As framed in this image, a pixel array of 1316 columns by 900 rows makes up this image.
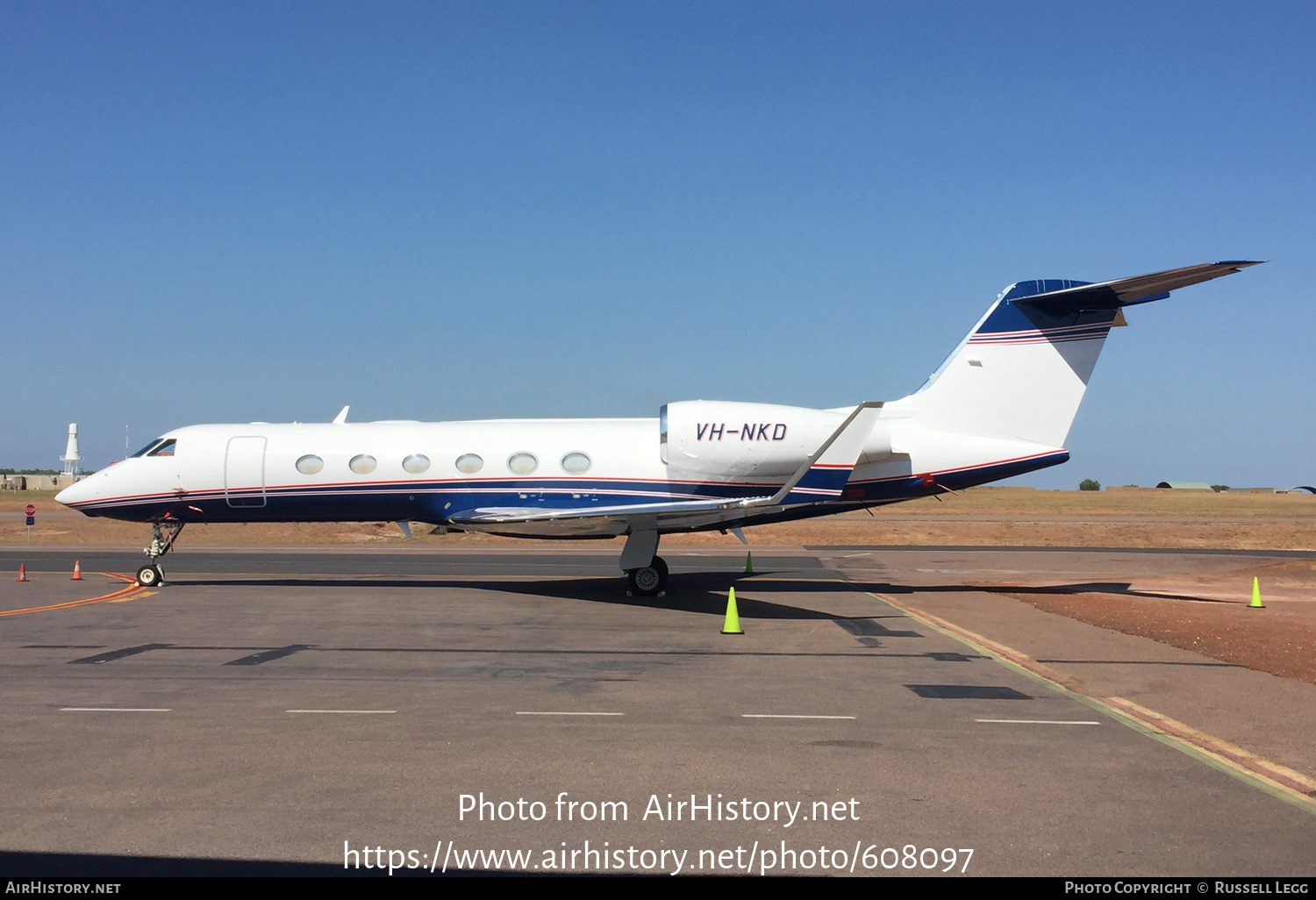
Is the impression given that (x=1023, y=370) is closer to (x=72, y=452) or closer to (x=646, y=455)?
(x=646, y=455)

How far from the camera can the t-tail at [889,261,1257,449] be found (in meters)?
20.1

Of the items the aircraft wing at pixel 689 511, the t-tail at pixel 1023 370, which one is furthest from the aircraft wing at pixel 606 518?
the t-tail at pixel 1023 370

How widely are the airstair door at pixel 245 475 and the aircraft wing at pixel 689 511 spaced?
445 centimetres

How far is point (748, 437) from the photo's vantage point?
760 inches

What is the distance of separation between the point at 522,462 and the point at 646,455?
8.33 ft

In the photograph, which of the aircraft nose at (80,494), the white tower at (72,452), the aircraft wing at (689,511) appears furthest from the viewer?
the white tower at (72,452)

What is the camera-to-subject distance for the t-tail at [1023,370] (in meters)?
20.1

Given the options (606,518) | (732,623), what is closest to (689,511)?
(606,518)

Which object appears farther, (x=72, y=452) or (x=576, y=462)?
(x=72, y=452)

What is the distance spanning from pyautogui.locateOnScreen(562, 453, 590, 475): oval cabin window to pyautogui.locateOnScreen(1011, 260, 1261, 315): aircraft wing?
9371mm

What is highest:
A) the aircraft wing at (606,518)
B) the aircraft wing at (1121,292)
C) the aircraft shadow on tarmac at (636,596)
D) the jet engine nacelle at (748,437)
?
the aircraft wing at (1121,292)

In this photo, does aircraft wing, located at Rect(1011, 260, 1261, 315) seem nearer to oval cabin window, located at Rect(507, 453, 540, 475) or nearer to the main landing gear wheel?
the main landing gear wheel

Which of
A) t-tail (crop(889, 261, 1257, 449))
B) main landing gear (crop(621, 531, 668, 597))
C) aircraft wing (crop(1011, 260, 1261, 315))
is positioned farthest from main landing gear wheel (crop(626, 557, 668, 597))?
aircraft wing (crop(1011, 260, 1261, 315))

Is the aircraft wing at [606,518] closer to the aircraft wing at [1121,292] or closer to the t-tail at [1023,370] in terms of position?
the t-tail at [1023,370]
